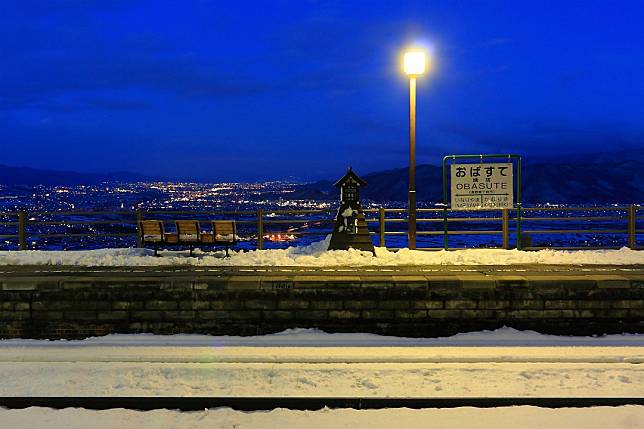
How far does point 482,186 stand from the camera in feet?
45.5

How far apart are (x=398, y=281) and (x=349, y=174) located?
441cm

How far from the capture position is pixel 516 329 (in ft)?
30.2

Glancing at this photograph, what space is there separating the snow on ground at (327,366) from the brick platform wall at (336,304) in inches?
9.1

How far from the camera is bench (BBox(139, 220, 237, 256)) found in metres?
13.4

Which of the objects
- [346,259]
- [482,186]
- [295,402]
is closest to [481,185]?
[482,186]

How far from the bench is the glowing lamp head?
17.7 feet

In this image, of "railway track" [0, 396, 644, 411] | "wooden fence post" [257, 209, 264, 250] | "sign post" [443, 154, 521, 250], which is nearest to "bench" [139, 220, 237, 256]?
"wooden fence post" [257, 209, 264, 250]

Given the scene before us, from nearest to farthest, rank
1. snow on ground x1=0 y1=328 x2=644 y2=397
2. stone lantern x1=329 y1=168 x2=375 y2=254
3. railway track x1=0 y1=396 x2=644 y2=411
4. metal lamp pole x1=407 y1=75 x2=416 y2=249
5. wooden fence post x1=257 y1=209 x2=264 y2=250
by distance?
railway track x1=0 y1=396 x2=644 y2=411 → snow on ground x1=0 y1=328 x2=644 y2=397 → stone lantern x1=329 y1=168 x2=375 y2=254 → metal lamp pole x1=407 y1=75 x2=416 y2=249 → wooden fence post x1=257 y1=209 x2=264 y2=250

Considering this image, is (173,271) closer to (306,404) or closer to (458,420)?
(306,404)

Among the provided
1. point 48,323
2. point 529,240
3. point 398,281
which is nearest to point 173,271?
point 48,323

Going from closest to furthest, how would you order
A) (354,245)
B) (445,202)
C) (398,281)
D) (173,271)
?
(398,281) < (173,271) < (354,245) < (445,202)

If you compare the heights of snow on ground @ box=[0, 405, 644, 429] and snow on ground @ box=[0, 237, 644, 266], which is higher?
snow on ground @ box=[0, 237, 644, 266]

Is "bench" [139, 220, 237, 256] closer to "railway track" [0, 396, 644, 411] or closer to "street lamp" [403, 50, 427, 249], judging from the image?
"street lamp" [403, 50, 427, 249]

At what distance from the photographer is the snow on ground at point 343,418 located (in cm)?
609
